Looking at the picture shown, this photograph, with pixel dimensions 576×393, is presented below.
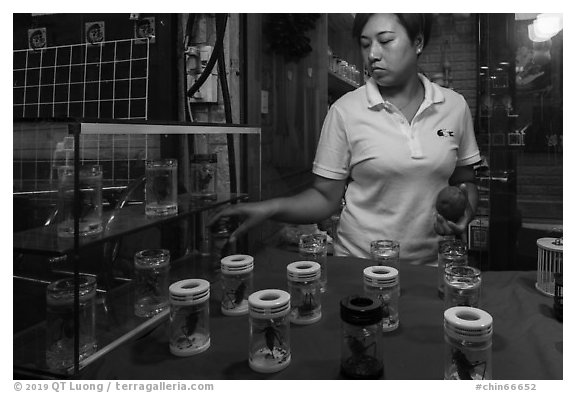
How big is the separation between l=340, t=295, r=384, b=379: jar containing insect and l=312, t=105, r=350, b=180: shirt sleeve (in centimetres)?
86

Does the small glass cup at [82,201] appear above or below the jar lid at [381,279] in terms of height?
above

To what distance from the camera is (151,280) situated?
114cm

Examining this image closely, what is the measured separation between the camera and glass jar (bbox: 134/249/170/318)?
3.68 ft

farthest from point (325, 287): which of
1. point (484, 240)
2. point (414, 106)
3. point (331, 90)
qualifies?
point (331, 90)

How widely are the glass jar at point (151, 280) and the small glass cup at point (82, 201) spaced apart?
0.24 m

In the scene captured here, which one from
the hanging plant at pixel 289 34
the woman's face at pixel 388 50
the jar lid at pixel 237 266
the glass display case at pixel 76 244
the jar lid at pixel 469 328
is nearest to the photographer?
the jar lid at pixel 469 328

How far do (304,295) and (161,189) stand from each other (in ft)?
1.41

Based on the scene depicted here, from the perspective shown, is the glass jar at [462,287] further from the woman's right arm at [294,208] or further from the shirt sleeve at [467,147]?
the shirt sleeve at [467,147]

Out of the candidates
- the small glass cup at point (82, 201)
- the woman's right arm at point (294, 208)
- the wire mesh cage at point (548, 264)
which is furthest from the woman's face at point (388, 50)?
the small glass cup at point (82, 201)

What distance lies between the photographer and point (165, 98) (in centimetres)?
177

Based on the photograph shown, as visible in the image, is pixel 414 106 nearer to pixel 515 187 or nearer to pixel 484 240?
pixel 515 187

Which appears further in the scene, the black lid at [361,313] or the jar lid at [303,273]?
the jar lid at [303,273]

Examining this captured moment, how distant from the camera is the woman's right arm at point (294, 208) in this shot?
54.1 inches
